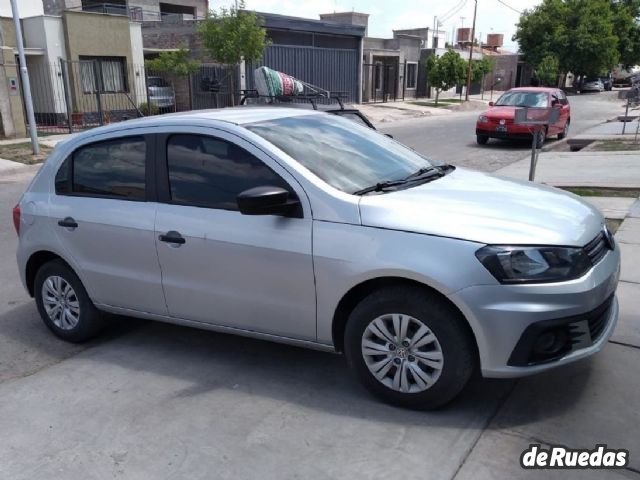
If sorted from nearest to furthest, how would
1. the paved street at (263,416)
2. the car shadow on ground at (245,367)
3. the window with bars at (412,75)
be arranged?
1. the paved street at (263,416)
2. the car shadow on ground at (245,367)
3. the window with bars at (412,75)

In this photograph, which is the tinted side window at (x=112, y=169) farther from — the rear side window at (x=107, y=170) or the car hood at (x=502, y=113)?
the car hood at (x=502, y=113)

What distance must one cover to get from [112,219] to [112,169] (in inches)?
14.8

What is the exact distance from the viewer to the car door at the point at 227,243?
136 inches

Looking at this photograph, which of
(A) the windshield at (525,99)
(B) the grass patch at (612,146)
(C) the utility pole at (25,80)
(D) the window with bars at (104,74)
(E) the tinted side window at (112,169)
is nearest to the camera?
(E) the tinted side window at (112,169)

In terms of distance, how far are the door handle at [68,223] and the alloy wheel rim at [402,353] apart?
89.4 inches

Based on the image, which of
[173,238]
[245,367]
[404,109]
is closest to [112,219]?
[173,238]

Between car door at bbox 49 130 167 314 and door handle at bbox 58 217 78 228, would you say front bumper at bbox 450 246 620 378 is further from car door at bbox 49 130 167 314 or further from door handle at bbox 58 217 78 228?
door handle at bbox 58 217 78 228

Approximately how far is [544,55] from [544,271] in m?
57.2

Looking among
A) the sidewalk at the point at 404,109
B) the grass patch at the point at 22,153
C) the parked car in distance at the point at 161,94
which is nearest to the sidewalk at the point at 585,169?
the grass patch at the point at 22,153

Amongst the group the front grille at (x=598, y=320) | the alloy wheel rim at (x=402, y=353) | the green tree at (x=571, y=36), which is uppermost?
the green tree at (x=571, y=36)

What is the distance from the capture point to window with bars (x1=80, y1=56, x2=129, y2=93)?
874 inches

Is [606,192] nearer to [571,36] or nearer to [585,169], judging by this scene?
[585,169]

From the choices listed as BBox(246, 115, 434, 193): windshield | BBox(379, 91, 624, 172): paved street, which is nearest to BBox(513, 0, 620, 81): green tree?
BBox(379, 91, 624, 172): paved street

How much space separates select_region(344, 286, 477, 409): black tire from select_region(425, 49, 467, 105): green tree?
35931 millimetres
